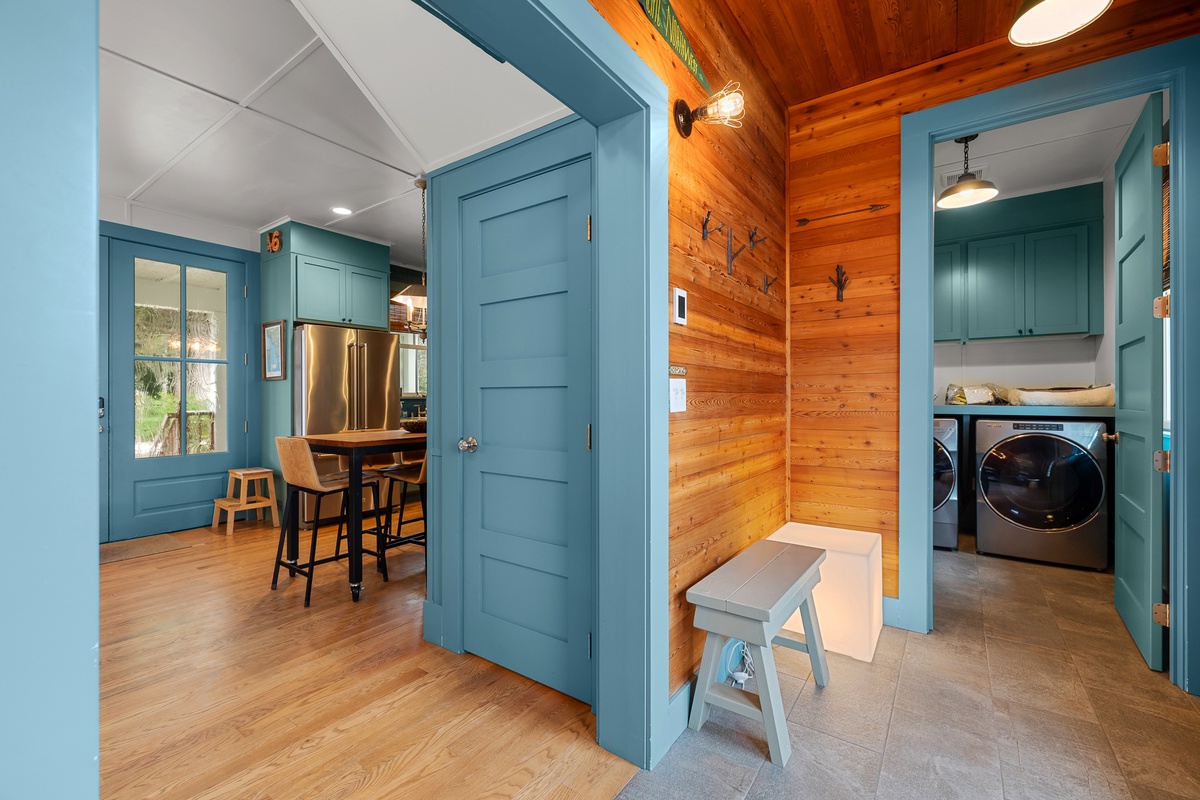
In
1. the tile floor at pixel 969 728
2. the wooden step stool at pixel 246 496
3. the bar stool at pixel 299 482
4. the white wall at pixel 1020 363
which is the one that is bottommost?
the tile floor at pixel 969 728

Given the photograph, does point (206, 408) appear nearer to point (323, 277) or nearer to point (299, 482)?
point (323, 277)

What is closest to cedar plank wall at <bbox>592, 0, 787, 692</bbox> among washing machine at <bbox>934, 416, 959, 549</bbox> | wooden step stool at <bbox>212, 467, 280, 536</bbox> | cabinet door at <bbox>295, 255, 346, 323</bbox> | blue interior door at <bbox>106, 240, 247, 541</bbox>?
washing machine at <bbox>934, 416, 959, 549</bbox>

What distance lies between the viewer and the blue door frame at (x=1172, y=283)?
6.61 ft

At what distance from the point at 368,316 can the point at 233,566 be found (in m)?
2.52

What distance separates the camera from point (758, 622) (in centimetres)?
164

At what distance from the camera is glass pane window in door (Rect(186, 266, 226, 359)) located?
4605mm

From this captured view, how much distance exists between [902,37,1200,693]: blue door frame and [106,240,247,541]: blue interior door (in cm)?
524

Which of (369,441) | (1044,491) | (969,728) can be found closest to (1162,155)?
(1044,491)

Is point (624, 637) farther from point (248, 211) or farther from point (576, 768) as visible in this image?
point (248, 211)

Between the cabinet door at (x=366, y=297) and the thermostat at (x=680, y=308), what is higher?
the cabinet door at (x=366, y=297)

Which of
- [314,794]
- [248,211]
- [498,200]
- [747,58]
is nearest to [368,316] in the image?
[248,211]

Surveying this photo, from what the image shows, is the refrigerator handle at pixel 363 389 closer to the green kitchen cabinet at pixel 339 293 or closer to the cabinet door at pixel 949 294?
the green kitchen cabinet at pixel 339 293

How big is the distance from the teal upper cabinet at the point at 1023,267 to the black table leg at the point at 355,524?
181 inches

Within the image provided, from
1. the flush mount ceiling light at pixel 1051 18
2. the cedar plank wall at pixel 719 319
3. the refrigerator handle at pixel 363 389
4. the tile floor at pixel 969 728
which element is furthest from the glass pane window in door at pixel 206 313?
the flush mount ceiling light at pixel 1051 18
